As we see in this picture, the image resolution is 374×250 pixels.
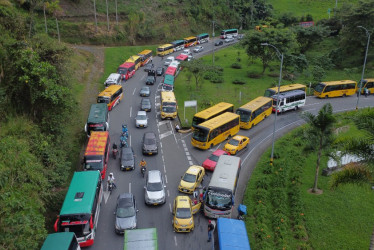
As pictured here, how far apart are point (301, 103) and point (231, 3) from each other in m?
68.1

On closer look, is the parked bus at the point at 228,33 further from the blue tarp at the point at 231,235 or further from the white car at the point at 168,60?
the blue tarp at the point at 231,235

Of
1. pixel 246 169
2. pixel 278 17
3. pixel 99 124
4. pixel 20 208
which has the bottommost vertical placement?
pixel 246 169

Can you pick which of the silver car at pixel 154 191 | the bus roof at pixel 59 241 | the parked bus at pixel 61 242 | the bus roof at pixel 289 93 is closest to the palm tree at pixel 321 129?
the silver car at pixel 154 191

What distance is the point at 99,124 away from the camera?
34625 millimetres

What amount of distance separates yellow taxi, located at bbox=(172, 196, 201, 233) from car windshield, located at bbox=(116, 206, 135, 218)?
2.92 m

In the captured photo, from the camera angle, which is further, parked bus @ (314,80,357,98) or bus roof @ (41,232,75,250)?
parked bus @ (314,80,357,98)

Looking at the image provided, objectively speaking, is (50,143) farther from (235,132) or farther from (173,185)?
(235,132)

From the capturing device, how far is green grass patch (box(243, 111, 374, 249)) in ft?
70.5

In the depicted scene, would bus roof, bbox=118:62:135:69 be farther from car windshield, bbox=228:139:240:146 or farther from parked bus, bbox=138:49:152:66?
car windshield, bbox=228:139:240:146

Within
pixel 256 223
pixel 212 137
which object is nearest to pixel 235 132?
pixel 212 137

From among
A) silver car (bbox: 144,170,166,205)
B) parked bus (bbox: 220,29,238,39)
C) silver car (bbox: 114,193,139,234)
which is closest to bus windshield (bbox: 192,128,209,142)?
silver car (bbox: 144,170,166,205)

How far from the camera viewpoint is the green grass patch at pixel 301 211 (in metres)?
21.5

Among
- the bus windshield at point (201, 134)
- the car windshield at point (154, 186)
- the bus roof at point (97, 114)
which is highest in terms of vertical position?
the bus roof at point (97, 114)

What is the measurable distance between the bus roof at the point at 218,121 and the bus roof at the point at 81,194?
1344cm
